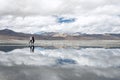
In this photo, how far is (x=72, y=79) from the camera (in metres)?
16.8

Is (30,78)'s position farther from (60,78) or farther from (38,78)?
(60,78)

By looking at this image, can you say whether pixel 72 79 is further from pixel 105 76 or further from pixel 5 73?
pixel 5 73

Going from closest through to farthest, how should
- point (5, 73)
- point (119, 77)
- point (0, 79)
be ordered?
point (0, 79)
point (119, 77)
point (5, 73)

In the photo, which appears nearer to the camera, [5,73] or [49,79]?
[49,79]

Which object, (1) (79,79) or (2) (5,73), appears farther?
(2) (5,73)

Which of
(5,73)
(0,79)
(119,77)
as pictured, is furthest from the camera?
(5,73)

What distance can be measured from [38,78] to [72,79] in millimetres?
2235

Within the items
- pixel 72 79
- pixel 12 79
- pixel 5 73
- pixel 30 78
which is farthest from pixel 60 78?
pixel 5 73

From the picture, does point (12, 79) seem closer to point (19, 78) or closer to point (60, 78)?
point (19, 78)

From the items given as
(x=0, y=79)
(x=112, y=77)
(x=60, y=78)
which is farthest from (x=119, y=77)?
(x=0, y=79)

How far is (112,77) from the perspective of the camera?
698 inches

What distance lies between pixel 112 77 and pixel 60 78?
3.64 metres

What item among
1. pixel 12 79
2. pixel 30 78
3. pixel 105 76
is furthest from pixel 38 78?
pixel 105 76

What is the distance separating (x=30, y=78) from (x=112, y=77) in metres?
5.64
